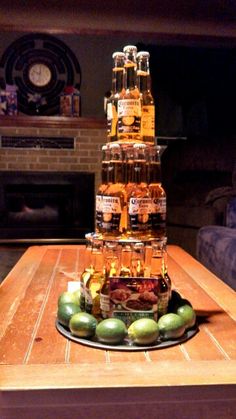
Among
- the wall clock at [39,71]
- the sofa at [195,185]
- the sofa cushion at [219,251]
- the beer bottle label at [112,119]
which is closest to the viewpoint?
the beer bottle label at [112,119]

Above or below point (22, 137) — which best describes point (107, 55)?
above

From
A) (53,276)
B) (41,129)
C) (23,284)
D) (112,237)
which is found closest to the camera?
(112,237)

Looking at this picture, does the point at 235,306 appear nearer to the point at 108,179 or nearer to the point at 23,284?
the point at 108,179

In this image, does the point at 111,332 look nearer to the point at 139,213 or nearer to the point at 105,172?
the point at 139,213

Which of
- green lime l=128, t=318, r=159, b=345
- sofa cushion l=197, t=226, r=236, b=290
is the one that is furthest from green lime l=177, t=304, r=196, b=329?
sofa cushion l=197, t=226, r=236, b=290

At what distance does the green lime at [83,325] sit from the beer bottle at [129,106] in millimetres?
447

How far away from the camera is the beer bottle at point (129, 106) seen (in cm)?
110

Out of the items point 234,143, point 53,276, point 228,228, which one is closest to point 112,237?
point 53,276

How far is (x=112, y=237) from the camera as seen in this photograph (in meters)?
1.09

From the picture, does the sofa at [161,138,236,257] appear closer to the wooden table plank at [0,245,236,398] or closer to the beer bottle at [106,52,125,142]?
the wooden table plank at [0,245,236,398]

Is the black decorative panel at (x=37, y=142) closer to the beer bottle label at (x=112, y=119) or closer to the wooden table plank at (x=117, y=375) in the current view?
the beer bottle label at (x=112, y=119)

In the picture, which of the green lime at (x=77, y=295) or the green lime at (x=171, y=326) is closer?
the green lime at (x=171, y=326)

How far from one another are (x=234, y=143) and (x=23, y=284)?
2889 millimetres

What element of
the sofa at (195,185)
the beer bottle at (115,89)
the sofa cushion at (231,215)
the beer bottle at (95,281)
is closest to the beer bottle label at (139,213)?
the beer bottle at (95,281)
